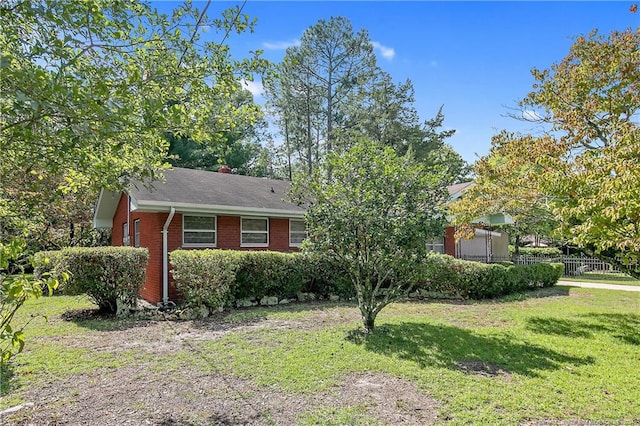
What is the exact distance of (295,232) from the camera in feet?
47.6

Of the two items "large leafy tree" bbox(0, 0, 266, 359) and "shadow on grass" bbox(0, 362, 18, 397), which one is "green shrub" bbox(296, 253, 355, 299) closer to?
"shadow on grass" bbox(0, 362, 18, 397)

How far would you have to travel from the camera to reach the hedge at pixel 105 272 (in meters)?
8.80

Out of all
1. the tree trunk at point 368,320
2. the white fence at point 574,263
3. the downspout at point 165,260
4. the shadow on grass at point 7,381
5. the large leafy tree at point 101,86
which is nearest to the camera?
the large leafy tree at point 101,86

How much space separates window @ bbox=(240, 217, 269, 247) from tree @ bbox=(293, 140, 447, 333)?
574cm

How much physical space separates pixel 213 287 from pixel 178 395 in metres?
4.59

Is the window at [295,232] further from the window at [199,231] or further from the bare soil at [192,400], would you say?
the bare soil at [192,400]

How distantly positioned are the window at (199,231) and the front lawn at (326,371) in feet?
12.0

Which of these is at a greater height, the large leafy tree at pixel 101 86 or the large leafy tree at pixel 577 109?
the large leafy tree at pixel 577 109

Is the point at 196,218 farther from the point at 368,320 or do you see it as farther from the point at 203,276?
the point at 368,320

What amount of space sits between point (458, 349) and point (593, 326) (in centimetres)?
424

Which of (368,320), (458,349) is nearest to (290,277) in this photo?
(368,320)

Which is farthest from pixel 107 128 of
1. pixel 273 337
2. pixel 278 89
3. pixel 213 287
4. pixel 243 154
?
pixel 243 154

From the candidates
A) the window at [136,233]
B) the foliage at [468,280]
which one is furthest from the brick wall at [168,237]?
the foliage at [468,280]

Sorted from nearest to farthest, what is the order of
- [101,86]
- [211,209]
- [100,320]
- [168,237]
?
[101,86]
[100,320]
[168,237]
[211,209]
